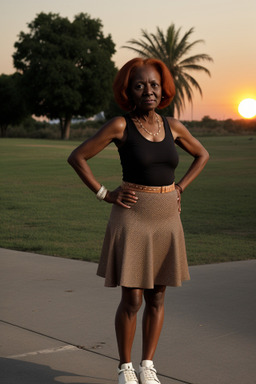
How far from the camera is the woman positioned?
3.80 metres

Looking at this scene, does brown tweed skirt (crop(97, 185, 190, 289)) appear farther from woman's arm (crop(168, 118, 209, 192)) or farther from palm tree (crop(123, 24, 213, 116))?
palm tree (crop(123, 24, 213, 116))

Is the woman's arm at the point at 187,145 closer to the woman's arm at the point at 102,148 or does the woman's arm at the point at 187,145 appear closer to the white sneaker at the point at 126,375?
the woman's arm at the point at 102,148

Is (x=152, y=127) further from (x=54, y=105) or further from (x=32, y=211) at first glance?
(x=54, y=105)

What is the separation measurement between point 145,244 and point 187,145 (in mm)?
726

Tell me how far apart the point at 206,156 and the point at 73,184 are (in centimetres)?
1657

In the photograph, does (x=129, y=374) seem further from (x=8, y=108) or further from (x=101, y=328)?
(x=8, y=108)

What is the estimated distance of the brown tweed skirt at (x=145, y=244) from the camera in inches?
150

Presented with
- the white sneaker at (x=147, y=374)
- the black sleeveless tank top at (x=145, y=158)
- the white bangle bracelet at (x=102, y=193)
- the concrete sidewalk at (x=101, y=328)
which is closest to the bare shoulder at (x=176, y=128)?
the black sleeveless tank top at (x=145, y=158)

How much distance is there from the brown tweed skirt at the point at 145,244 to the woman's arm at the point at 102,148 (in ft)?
0.19

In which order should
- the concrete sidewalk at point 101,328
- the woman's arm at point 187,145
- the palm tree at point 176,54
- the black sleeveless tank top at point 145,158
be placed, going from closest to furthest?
the black sleeveless tank top at point 145,158
the woman's arm at point 187,145
the concrete sidewalk at point 101,328
the palm tree at point 176,54

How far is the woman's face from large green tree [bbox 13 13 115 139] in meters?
65.9

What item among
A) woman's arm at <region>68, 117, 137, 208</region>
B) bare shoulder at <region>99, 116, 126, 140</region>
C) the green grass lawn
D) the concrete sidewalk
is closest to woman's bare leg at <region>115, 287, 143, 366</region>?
the concrete sidewalk

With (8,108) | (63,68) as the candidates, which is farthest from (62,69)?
(8,108)

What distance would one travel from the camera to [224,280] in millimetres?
6797
